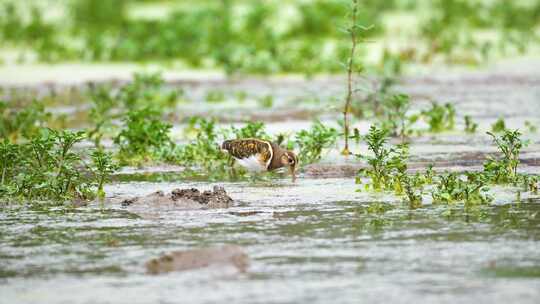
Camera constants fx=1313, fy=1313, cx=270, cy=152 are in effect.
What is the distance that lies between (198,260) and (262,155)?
9.43ft

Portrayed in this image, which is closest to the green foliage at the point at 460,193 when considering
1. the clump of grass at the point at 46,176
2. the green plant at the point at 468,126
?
the clump of grass at the point at 46,176

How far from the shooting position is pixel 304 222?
304 inches

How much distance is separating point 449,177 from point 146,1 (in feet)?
76.4

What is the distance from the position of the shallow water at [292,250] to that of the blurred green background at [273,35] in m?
9.60

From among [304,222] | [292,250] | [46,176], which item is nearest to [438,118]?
[46,176]

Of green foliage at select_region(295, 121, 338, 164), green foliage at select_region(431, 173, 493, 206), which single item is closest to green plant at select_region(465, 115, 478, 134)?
green foliage at select_region(295, 121, 338, 164)

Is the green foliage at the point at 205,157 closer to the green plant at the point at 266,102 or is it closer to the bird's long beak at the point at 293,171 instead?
the bird's long beak at the point at 293,171

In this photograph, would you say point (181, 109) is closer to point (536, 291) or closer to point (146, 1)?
point (536, 291)

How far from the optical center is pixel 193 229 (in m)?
7.56

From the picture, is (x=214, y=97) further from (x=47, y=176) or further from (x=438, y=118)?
(x=47, y=176)

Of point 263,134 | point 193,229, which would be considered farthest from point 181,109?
point 193,229

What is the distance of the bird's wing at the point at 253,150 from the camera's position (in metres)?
9.31

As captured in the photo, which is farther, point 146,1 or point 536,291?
point 146,1

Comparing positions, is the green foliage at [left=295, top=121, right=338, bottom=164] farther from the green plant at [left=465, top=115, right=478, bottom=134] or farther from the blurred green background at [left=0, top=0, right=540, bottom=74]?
the blurred green background at [left=0, top=0, right=540, bottom=74]
